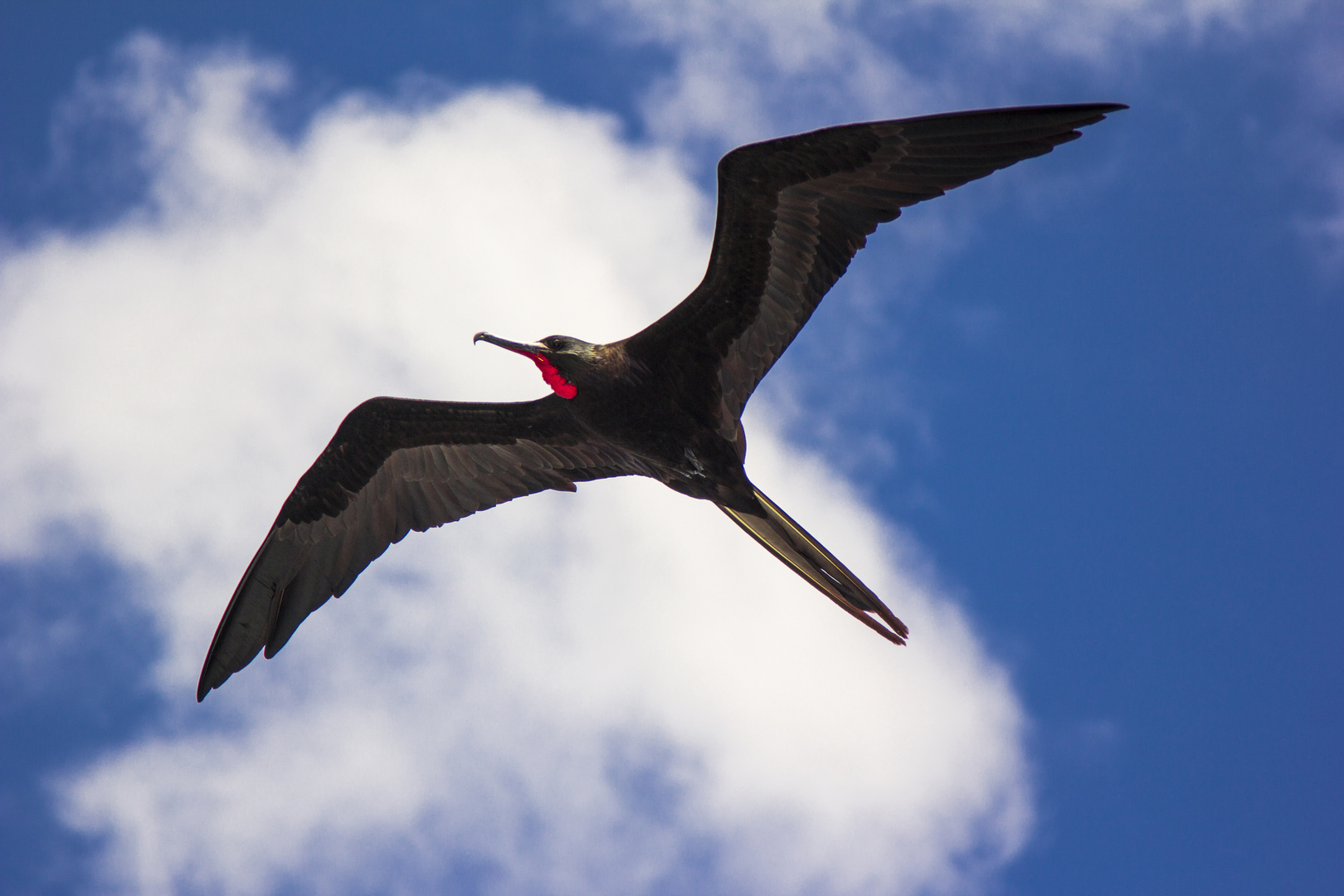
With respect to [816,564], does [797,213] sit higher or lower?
higher

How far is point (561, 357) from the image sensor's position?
6844mm

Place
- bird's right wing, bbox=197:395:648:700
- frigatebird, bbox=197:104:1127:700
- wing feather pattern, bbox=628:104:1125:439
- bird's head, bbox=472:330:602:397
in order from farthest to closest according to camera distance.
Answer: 1. bird's right wing, bbox=197:395:648:700
2. bird's head, bbox=472:330:602:397
3. frigatebird, bbox=197:104:1127:700
4. wing feather pattern, bbox=628:104:1125:439

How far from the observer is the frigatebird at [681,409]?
6070mm

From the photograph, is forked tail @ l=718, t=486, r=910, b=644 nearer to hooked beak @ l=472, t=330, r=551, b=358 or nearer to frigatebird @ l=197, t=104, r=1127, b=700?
frigatebird @ l=197, t=104, r=1127, b=700

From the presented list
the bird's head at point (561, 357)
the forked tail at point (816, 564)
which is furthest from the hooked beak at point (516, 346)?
the forked tail at point (816, 564)

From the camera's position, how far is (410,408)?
298 inches

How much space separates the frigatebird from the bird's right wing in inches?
0.4

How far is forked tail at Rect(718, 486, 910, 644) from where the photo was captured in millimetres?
6227

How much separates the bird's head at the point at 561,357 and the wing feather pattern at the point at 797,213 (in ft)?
0.86

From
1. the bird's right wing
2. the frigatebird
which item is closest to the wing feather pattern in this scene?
the frigatebird

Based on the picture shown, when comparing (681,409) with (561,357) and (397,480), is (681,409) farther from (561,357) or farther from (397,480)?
(397,480)

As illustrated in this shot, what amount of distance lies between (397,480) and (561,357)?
1.63 m

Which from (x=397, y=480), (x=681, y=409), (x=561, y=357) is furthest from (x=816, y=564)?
(x=397, y=480)

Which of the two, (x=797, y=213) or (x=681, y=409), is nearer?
(x=797, y=213)
